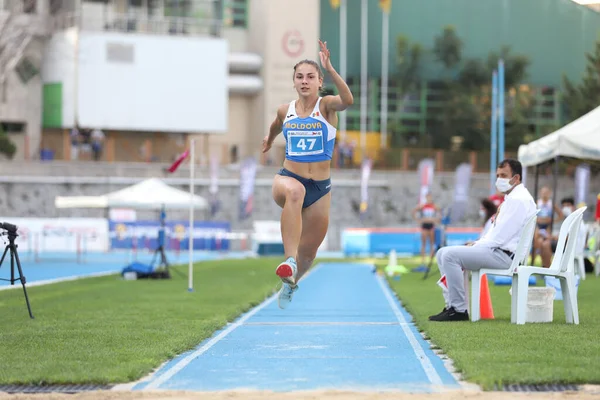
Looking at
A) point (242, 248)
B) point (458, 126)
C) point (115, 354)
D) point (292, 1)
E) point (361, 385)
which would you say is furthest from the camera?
point (458, 126)

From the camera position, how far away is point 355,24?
2482 inches

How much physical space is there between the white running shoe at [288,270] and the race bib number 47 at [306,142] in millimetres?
983

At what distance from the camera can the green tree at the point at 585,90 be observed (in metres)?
61.3

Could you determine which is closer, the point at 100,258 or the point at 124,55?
the point at 100,258

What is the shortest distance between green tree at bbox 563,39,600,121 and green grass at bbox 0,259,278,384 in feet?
137

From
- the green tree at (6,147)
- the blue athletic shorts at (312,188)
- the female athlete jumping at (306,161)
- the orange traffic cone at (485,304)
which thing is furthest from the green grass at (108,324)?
the green tree at (6,147)

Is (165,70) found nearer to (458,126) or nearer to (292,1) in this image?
(292,1)

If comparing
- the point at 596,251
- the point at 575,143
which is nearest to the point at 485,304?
the point at 575,143

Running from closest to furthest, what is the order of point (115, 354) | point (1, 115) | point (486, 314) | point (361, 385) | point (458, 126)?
1. point (361, 385)
2. point (115, 354)
3. point (486, 314)
4. point (1, 115)
5. point (458, 126)

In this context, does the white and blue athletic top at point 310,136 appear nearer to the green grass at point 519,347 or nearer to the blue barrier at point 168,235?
the green grass at point 519,347

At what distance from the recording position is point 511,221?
12.4 meters

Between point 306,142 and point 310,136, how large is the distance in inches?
2.5

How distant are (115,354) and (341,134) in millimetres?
51508

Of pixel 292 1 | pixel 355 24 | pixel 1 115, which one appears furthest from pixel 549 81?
pixel 1 115
